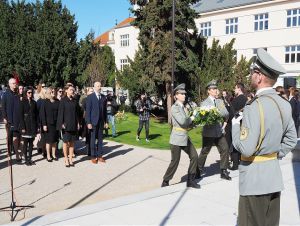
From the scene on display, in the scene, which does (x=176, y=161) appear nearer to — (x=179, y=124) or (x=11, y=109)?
(x=179, y=124)

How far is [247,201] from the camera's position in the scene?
365cm

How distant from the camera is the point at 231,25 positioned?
1633 inches

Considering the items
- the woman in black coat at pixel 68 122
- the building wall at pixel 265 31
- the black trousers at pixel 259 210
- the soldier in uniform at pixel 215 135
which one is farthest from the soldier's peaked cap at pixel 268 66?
the building wall at pixel 265 31

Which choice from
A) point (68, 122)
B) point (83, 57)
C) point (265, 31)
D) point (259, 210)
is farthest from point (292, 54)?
point (259, 210)

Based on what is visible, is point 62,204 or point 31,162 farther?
point 31,162

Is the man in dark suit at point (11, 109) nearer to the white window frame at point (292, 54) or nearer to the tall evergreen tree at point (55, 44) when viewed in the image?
the tall evergreen tree at point (55, 44)

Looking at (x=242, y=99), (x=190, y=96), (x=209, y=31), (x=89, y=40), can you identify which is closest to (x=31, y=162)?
(x=242, y=99)

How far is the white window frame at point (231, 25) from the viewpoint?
4100 cm

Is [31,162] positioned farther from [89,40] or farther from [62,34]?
[89,40]

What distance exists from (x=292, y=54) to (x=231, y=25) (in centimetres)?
770

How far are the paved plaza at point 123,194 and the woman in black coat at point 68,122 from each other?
438 mm

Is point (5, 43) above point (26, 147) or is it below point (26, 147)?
above

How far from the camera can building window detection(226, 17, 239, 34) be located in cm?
4106

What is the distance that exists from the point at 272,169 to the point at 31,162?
7.95 m
